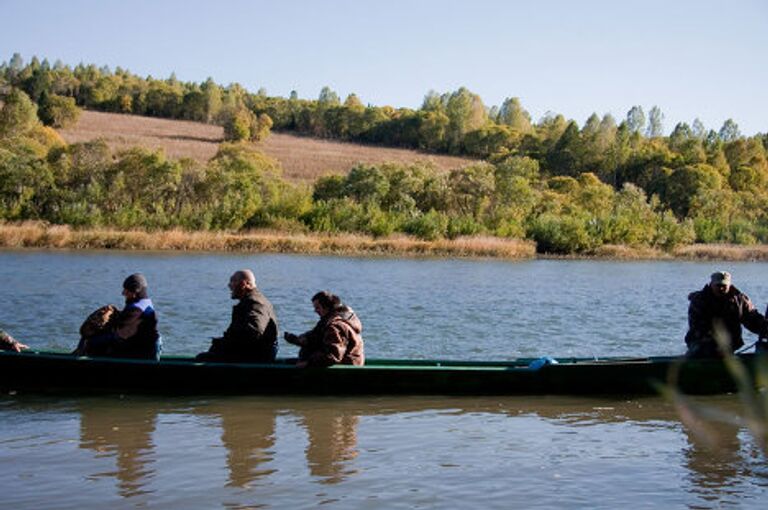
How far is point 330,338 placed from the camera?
1140 cm

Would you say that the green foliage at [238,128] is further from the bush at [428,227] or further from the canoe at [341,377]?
the canoe at [341,377]

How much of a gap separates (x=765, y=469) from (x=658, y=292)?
22.9m

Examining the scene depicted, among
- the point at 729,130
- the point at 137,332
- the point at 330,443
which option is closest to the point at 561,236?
the point at 137,332

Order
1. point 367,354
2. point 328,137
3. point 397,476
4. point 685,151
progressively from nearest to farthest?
point 397,476
point 367,354
point 685,151
point 328,137

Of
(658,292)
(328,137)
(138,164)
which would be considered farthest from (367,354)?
(328,137)

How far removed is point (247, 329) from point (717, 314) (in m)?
5.90

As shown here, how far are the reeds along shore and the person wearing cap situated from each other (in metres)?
32.4

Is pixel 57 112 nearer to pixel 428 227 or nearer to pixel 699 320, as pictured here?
pixel 428 227

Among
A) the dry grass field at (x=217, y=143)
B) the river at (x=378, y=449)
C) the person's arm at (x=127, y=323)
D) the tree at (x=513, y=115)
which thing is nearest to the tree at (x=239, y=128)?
the dry grass field at (x=217, y=143)

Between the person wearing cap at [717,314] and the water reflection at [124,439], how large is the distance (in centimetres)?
681

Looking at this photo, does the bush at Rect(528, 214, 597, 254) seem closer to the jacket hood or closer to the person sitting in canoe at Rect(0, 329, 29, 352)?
the jacket hood

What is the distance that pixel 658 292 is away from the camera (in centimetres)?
3105

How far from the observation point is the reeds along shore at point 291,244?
41281 mm

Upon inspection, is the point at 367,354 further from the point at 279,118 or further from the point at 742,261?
the point at 279,118
